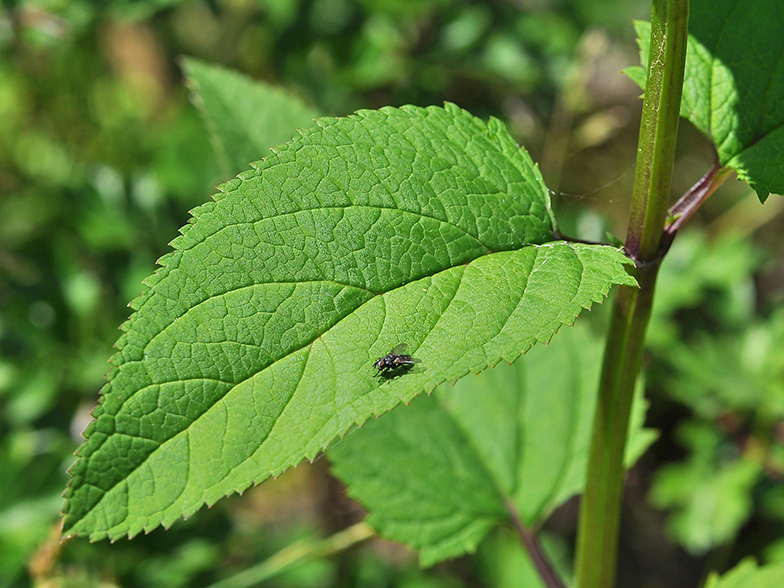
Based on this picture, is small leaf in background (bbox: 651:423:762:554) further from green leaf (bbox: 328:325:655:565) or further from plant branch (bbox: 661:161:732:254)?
plant branch (bbox: 661:161:732:254)

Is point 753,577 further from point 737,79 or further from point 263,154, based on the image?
point 263,154

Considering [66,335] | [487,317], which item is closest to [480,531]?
[487,317]

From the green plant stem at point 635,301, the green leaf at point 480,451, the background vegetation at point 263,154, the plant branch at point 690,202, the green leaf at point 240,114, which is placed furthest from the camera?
the background vegetation at point 263,154

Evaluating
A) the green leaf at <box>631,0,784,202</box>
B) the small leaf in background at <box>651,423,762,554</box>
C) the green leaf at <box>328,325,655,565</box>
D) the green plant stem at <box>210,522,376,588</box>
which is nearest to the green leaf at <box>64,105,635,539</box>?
the green leaf at <box>631,0,784,202</box>

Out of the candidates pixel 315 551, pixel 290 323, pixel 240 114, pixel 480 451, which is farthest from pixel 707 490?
pixel 290 323

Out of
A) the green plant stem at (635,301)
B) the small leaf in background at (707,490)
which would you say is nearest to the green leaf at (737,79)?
the green plant stem at (635,301)

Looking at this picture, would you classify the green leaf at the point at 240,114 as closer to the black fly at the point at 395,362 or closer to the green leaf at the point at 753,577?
the black fly at the point at 395,362
